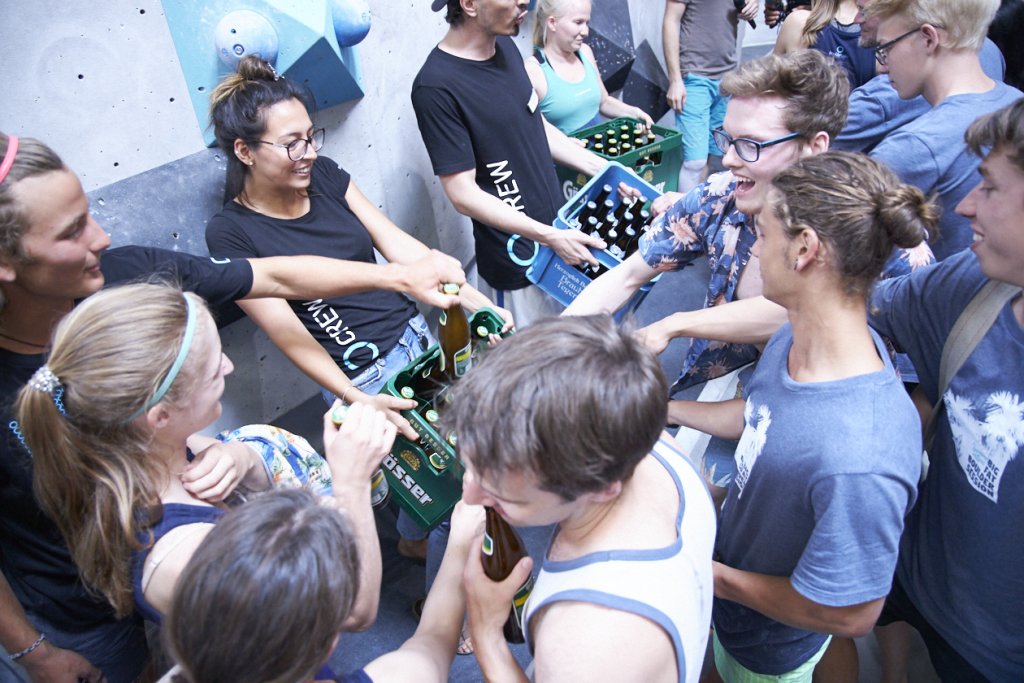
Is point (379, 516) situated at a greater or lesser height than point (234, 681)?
lesser

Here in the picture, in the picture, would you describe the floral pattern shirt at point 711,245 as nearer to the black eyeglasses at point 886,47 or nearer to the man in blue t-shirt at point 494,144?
the man in blue t-shirt at point 494,144

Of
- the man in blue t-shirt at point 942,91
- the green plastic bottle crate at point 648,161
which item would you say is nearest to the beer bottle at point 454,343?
the man in blue t-shirt at point 942,91

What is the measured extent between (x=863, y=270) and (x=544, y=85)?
9.21ft

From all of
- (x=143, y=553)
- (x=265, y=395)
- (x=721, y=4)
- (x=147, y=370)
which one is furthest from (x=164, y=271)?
(x=721, y=4)

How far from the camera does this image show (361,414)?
178 centimetres

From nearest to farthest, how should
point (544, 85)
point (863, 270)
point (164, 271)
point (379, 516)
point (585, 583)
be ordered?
point (585, 583) < point (863, 270) < point (164, 271) < point (379, 516) < point (544, 85)

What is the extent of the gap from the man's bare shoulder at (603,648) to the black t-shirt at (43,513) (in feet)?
4.53

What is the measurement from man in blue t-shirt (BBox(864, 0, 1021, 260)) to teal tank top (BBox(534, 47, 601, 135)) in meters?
1.77

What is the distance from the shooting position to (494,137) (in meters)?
3.19

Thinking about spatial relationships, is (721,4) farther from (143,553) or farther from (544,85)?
(143,553)

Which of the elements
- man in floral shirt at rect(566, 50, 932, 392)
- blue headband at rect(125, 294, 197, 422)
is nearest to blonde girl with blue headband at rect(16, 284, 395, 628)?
blue headband at rect(125, 294, 197, 422)

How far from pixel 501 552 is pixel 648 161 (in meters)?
3.14

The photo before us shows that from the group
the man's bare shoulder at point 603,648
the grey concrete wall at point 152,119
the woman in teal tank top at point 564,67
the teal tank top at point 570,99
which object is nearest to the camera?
the man's bare shoulder at point 603,648

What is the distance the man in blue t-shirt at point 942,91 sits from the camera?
244cm
